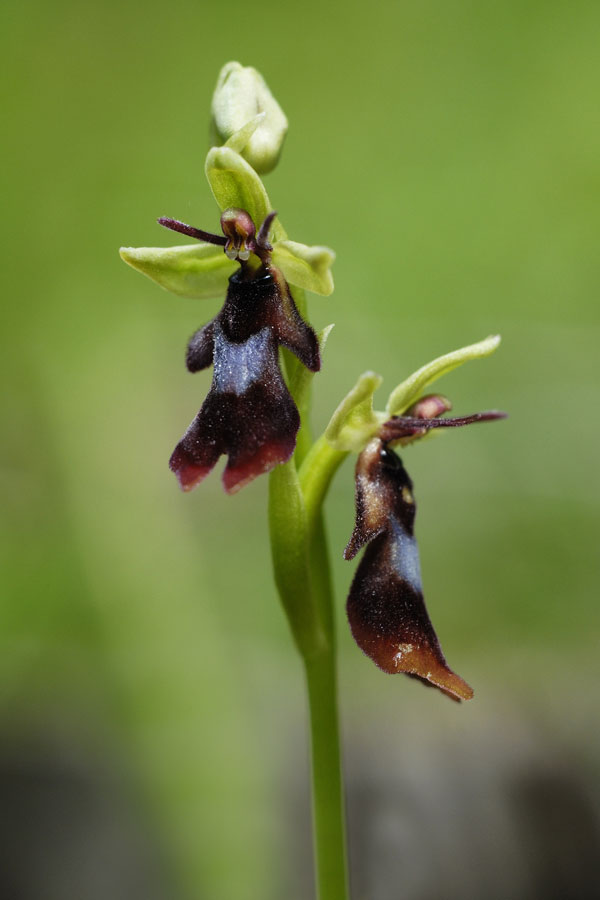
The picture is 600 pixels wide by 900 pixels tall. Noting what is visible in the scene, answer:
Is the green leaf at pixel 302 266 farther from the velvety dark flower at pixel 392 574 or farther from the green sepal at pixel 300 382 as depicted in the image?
the velvety dark flower at pixel 392 574

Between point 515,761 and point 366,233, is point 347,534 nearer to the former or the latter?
point 515,761

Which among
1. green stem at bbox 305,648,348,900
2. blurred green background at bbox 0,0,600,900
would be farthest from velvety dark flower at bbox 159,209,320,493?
blurred green background at bbox 0,0,600,900

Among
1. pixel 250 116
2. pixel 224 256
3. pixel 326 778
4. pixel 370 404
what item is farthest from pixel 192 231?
pixel 326 778

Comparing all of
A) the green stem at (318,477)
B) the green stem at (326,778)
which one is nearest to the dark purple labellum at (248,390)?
the green stem at (318,477)

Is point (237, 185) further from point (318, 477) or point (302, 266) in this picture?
point (318, 477)

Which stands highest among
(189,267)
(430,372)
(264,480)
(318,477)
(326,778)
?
(189,267)

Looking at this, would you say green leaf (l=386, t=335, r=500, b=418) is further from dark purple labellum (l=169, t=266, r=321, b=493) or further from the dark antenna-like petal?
the dark antenna-like petal
